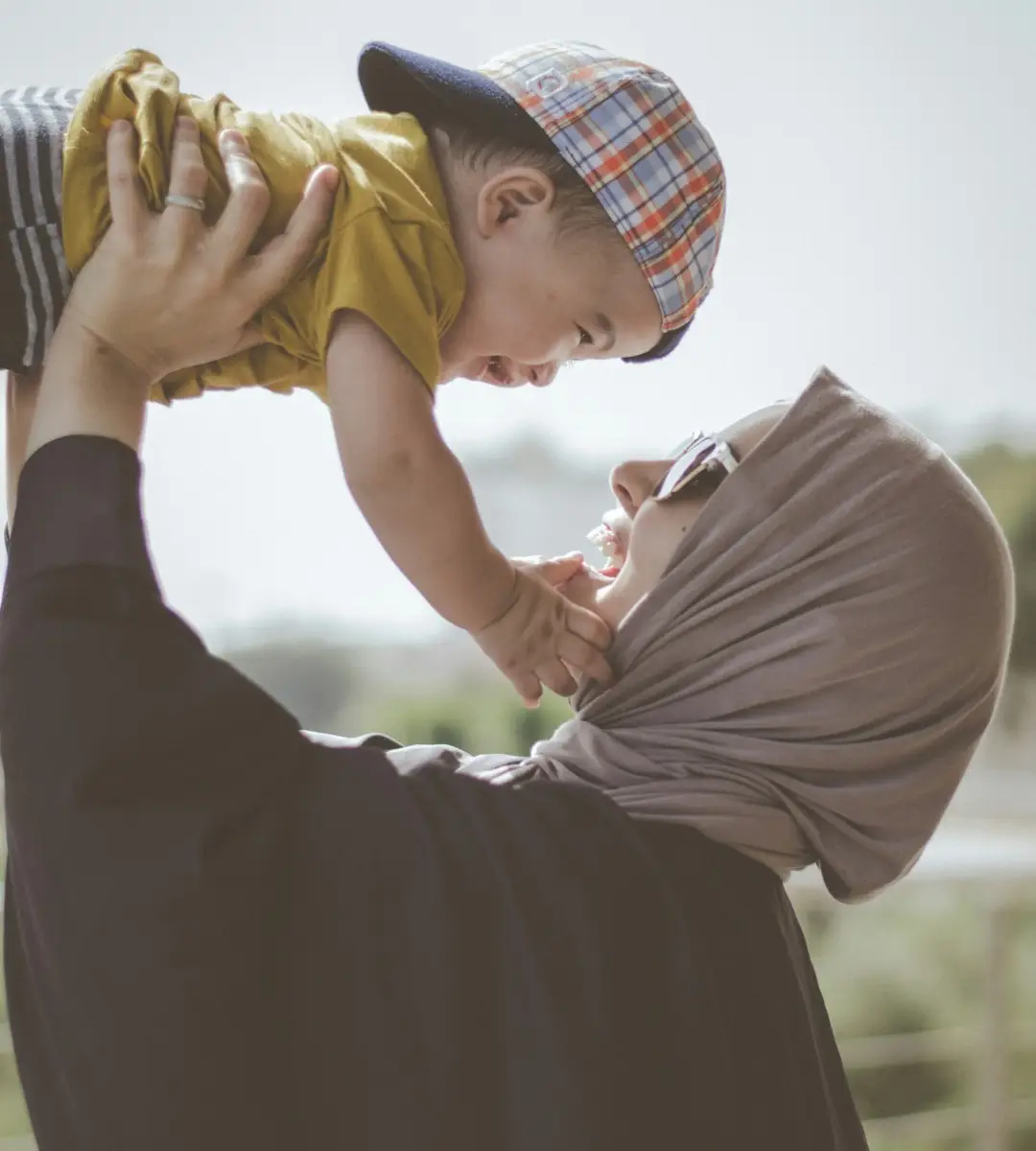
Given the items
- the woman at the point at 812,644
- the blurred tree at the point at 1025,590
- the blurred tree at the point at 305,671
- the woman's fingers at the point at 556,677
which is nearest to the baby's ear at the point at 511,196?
the woman at the point at 812,644

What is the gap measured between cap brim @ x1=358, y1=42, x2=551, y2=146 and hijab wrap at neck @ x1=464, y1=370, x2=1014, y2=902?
0.31 m

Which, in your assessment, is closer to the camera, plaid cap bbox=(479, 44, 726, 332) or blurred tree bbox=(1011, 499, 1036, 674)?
plaid cap bbox=(479, 44, 726, 332)

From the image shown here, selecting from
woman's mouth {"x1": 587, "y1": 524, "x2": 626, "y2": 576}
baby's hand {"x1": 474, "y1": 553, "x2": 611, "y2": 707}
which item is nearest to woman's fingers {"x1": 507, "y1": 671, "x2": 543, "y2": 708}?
baby's hand {"x1": 474, "y1": 553, "x2": 611, "y2": 707}

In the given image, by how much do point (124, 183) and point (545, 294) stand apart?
1.08ft

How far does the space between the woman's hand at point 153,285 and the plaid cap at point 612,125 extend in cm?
16

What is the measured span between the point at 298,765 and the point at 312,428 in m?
0.69

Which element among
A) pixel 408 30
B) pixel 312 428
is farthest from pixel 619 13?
pixel 312 428

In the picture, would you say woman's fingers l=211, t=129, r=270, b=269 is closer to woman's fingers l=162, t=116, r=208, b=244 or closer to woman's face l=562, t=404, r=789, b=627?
woman's fingers l=162, t=116, r=208, b=244

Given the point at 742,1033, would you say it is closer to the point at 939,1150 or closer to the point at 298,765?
the point at 298,765

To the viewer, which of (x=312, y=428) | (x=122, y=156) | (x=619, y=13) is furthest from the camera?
(x=619, y=13)

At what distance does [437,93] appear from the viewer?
95 centimetres

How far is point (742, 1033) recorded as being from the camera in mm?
864

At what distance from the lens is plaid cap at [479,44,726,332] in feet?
3.05

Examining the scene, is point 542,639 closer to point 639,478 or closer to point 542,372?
point 639,478
